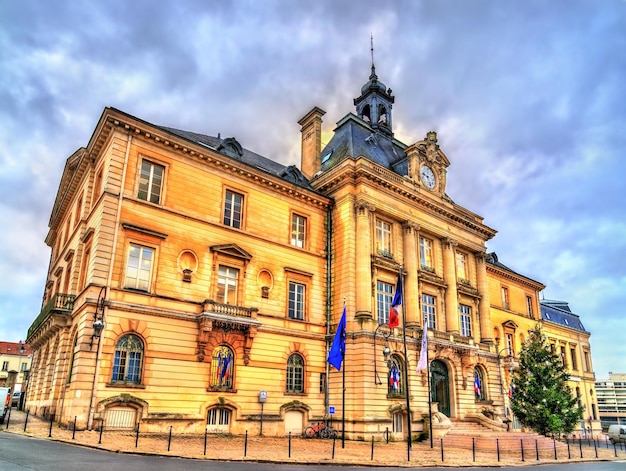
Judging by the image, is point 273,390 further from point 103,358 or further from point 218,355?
point 103,358

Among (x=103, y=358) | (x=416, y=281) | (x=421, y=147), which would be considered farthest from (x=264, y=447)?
(x=421, y=147)

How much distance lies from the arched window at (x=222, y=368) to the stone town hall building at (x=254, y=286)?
81mm

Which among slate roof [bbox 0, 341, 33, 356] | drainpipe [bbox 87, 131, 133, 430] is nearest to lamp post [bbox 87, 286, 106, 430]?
drainpipe [bbox 87, 131, 133, 430]

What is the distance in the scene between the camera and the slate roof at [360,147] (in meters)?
36.0

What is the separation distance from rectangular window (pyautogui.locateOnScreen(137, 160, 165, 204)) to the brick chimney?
44.7 ft

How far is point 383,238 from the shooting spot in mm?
33562

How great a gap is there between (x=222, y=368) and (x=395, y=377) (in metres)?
10.8

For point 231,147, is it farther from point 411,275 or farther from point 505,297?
point 505,297

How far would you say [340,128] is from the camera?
39.6 metres

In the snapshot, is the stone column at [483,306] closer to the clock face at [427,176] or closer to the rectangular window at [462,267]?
the rectangular window at [462,267]

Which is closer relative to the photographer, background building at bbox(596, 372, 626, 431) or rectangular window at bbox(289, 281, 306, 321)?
rectangular window at bbox(289, 281, 306, 321)

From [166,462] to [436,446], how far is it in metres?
17.4

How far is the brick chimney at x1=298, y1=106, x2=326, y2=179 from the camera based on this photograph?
123 feet

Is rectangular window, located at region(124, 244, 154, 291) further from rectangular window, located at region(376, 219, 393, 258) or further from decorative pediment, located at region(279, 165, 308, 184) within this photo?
rectangular window, located at region(376, 219, 393, 258)
